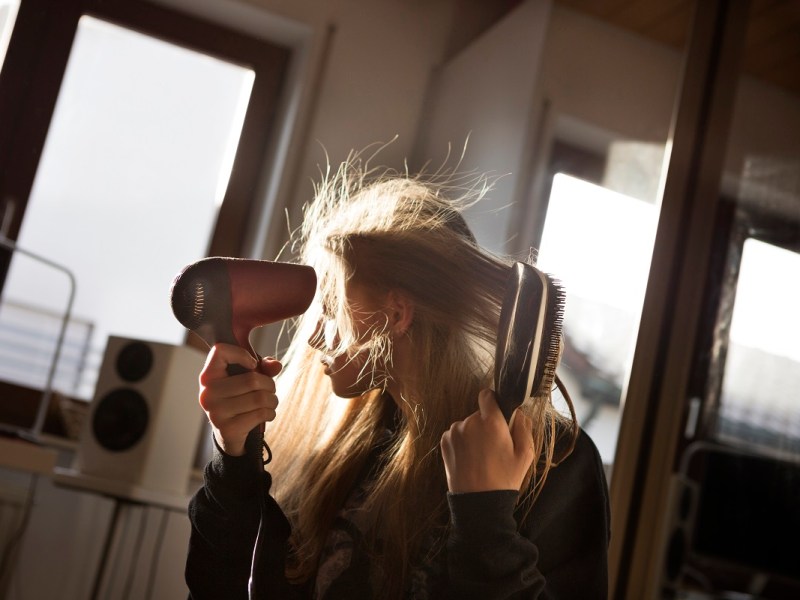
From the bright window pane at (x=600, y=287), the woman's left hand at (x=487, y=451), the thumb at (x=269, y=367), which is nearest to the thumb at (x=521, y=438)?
the woman's left hand at (x=487, y=451)

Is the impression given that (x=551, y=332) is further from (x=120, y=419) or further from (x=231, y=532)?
(x=120, y=419)

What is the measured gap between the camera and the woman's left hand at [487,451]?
338 millimetres

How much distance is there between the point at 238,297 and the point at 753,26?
1.81 ft

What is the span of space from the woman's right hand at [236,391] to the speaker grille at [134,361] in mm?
522

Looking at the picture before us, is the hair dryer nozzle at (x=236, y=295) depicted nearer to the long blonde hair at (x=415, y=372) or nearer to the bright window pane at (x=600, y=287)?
the long blonde hair at (x=415, y=372)

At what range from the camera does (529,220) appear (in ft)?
2.02

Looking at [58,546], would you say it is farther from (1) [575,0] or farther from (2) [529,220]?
(1) [575,0]

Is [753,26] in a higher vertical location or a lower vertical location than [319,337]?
higher

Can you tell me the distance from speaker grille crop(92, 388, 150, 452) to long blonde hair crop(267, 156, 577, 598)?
0.55m

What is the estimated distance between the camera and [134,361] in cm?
88

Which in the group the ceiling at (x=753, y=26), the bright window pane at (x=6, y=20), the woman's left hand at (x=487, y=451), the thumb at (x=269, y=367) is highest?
the ceiling at (x=753, y=26)

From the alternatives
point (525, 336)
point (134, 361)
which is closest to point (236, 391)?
point (525, 336)

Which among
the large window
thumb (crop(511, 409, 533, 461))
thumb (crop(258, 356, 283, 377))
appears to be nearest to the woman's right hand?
thumb (crop(258, 356, 283, 377))

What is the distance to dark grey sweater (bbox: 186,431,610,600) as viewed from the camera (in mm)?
343
